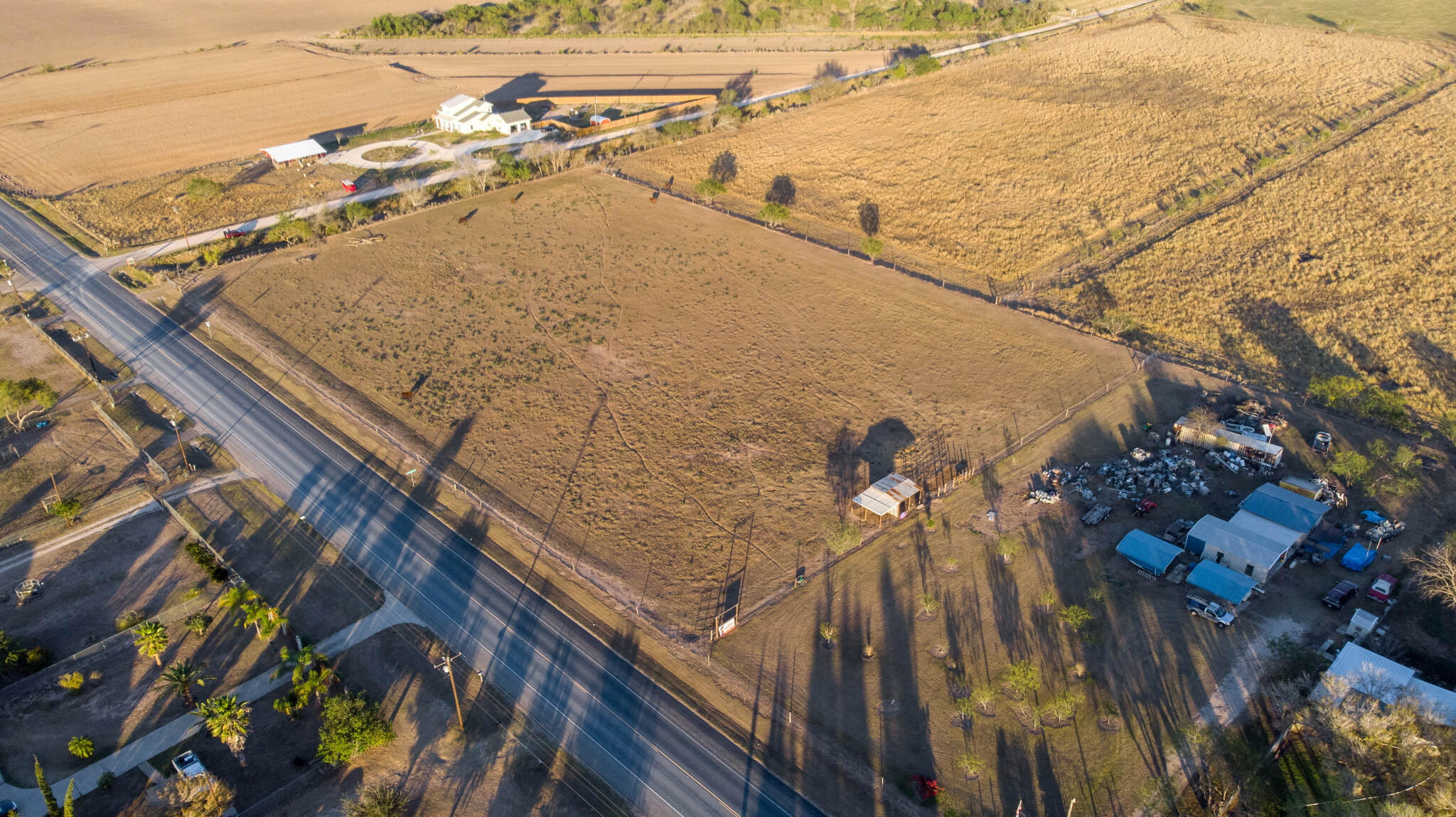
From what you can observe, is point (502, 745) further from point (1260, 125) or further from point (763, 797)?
point (1260, 125)

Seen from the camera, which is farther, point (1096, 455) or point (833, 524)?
point (1096, 455)

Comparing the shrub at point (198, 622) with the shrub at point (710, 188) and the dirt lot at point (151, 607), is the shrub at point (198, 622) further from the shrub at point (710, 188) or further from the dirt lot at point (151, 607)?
the shrub at point (710, 188)

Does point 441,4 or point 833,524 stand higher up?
point 441,4

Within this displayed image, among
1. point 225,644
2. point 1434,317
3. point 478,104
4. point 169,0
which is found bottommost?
point 1434,317

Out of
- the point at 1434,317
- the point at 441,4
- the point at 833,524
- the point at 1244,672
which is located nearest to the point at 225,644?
the point at 833,524

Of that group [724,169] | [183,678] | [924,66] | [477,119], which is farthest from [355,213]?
[924,66]

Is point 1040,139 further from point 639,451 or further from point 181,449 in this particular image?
point 181,449
